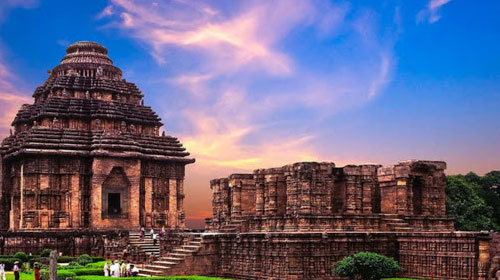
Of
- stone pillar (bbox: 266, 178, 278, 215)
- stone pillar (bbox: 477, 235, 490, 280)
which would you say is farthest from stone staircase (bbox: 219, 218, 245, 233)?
stone pillar (bbox: 477, 235, 490, 280)

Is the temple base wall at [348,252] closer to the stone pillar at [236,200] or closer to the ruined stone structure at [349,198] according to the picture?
the ruined stone structure at [349,198]

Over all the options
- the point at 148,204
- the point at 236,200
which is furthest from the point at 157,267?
the point at 148,204

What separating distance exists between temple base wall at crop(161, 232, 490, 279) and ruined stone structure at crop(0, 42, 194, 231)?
17.9m

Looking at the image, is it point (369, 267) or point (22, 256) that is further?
point (22, 256)

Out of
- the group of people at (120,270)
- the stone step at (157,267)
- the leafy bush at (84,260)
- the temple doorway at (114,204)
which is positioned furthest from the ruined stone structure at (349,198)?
the temple doorway at (114,204)

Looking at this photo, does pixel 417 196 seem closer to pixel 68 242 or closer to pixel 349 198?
pixel 349 198

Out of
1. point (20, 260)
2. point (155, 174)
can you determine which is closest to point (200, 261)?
point (20, 260)

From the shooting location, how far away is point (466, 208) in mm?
46156

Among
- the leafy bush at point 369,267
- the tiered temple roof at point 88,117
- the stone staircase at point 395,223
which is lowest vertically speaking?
the leafy bush at point 369,267

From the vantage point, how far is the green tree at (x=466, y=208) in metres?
45.4

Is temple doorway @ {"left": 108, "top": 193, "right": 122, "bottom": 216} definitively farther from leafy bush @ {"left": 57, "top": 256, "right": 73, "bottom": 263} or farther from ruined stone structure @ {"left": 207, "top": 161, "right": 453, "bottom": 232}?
ruined stone structure @ {"left": 207, "top": 161, "right": 453, "bottom": 232}

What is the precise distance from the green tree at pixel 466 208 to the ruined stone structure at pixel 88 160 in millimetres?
18228

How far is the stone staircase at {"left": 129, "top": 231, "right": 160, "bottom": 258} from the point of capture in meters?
36.9

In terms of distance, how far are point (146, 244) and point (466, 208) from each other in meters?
21.9
